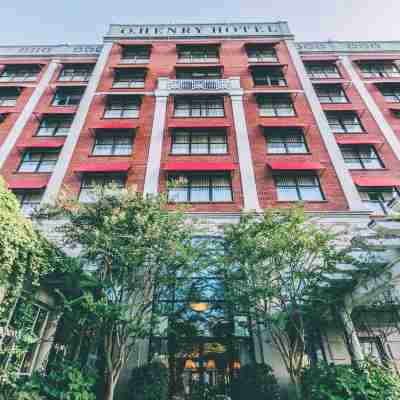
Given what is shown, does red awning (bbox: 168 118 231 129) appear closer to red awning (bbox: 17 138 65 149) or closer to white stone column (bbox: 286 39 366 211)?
white stone column (bbox: 286 39 366 211)

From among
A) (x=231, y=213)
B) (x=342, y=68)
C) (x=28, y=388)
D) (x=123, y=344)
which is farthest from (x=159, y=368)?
(x=342, y=68)

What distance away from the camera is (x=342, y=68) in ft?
75.0

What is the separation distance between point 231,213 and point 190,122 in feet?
23.6

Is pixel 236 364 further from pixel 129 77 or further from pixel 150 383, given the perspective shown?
pixel 129 77

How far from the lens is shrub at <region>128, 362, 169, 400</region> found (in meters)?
7.87

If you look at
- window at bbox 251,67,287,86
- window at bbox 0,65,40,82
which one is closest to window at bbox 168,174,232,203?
window at bbox 251,67,287,86

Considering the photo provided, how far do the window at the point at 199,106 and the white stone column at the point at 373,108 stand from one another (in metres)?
10.7

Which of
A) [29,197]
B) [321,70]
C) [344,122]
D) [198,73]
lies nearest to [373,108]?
[344,122]

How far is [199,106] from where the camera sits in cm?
1905

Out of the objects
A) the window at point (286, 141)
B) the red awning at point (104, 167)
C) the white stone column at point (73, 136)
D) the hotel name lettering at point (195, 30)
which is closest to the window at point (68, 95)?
the white stone column at point (73, 136)

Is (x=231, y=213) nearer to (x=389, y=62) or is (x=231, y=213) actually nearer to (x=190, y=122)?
(x=190, y=122)

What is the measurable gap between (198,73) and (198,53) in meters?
3.11

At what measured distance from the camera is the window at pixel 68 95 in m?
20.1

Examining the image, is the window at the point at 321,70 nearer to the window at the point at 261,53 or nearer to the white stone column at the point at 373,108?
the white stone column at the point at 373,108
